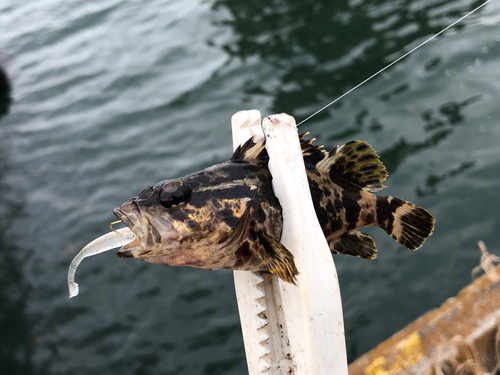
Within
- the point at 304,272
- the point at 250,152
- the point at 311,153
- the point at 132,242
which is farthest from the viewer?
the point at 311,153

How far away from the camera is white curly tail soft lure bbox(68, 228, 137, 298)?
1.82m

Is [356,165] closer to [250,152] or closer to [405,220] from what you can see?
[405,220]

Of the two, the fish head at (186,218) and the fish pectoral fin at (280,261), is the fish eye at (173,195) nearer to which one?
the fish head at (186,218)

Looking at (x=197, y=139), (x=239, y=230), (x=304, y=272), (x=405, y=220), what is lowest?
(x=197, y=139)

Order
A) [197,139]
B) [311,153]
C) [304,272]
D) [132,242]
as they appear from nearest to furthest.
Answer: [304,272], [132,242], [311,153], [197,139]

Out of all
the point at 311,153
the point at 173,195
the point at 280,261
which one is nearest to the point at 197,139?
the point at 311,153

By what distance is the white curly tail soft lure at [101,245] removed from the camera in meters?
1.82

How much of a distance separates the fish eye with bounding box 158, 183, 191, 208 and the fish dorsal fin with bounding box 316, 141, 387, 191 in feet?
2.21

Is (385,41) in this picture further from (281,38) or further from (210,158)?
(210,158)

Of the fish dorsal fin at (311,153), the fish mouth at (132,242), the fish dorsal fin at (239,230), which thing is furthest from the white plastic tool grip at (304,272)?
the fish mouth at (132,242)

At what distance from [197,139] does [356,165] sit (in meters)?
4.82

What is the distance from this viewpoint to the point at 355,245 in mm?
2213

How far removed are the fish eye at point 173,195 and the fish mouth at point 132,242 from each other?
11cm

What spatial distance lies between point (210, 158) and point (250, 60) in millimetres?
2464
